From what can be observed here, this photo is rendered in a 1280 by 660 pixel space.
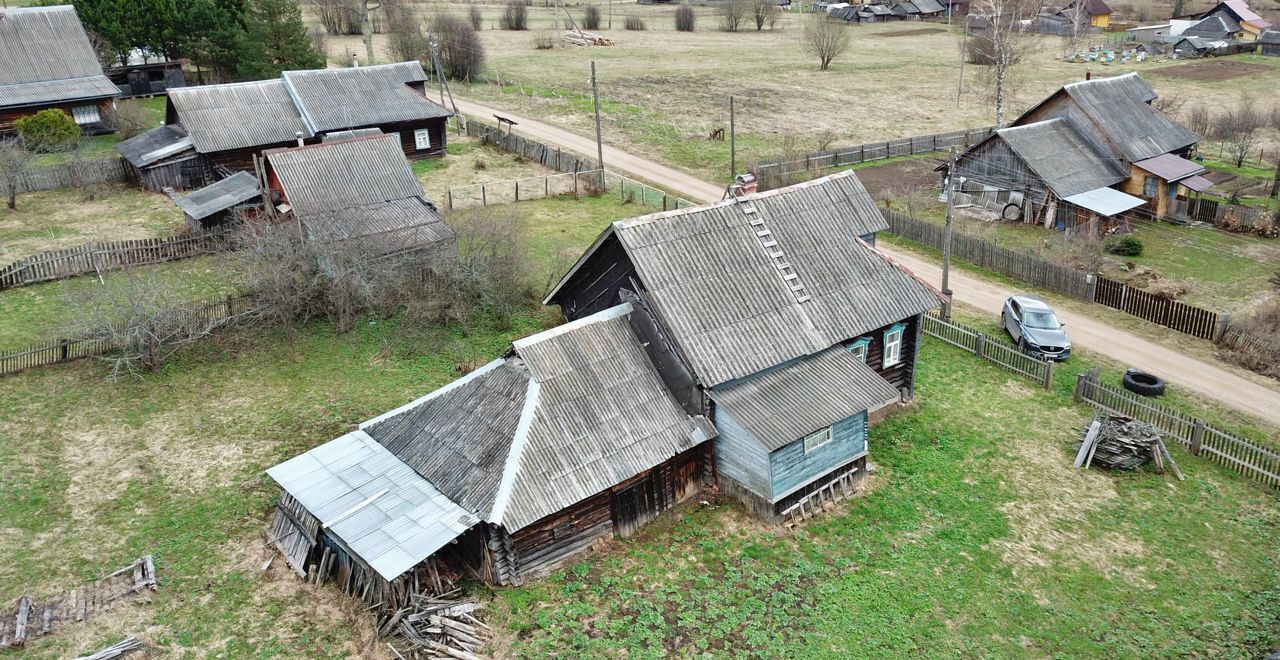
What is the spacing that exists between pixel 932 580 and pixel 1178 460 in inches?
365

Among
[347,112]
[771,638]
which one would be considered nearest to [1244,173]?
[771,638]

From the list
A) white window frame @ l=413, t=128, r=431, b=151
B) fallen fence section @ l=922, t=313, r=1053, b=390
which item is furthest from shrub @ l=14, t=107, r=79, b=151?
fallen fence section @ l=922, t=313, r=1053, b=390

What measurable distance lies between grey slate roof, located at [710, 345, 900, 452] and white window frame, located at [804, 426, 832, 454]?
0.36 metres

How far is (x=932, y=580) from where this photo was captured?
61.0ft

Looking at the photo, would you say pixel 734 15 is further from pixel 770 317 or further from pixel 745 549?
pixel 745 549

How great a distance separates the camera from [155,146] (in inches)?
A: 1752

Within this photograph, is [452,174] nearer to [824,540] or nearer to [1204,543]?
[824,540]

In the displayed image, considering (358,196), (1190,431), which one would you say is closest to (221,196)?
(358,196)

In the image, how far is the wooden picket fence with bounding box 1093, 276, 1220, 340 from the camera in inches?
1170

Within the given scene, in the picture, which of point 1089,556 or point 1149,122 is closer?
point 1089,556

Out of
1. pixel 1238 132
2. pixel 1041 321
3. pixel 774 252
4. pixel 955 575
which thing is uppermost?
pixel 774 252

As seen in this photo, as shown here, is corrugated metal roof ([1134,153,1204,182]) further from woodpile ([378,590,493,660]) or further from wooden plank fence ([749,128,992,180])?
woodpile ([378,590,493,660])

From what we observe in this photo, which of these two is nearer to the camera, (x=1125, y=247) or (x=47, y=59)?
(x=1125, y=247)

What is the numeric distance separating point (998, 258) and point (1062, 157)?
916 cm
